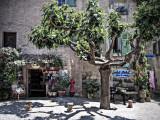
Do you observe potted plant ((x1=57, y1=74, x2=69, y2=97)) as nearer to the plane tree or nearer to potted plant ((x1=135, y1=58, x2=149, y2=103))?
the plane tree

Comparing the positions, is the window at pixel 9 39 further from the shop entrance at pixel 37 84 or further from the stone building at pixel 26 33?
the shop entrance at pixel 37 84

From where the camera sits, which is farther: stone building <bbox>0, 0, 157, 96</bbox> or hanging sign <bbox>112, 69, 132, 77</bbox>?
hanging sign <bbox>112, 69, 132, 77</bbox>

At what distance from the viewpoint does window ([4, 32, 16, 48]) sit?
1277 centimetres

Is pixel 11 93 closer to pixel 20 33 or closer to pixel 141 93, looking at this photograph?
pixel 20 33

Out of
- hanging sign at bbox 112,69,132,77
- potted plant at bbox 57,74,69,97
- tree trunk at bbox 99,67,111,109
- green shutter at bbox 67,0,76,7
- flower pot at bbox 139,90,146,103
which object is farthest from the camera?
green shutter at bbox 67,0,76,7

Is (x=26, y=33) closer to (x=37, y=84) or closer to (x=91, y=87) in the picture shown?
(x=37, y=84)

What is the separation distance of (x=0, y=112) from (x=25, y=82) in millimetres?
4324

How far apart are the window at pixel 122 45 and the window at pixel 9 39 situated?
8.21 metres

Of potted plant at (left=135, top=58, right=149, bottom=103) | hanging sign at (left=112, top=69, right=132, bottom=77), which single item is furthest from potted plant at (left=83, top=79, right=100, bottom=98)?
potted plant at (left=135, top=58, right=149, bottom=103)

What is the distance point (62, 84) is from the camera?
39.0ft

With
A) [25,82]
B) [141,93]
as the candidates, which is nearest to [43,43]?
[25,82]

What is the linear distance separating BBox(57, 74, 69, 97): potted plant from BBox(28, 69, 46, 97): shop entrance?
1568 millimetres

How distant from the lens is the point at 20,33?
1271cm

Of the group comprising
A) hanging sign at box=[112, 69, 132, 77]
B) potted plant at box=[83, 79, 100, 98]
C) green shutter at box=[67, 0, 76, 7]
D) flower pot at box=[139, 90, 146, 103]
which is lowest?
flower pot at box=[139, 90, 146, 103]
